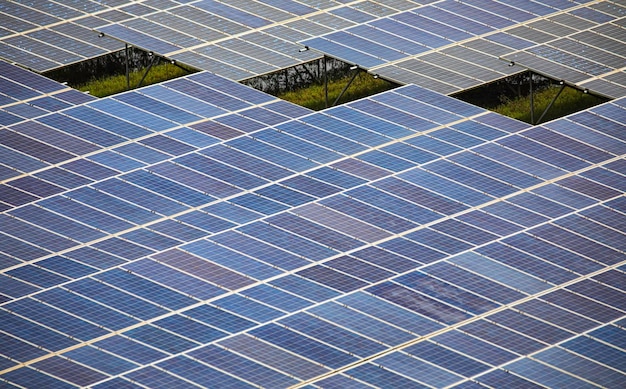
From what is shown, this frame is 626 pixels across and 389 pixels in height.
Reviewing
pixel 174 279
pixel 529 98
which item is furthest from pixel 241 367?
pixel 529 98

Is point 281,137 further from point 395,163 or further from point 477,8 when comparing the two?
point 477,8

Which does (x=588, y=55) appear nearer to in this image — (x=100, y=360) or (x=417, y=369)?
(x=417, y=369)

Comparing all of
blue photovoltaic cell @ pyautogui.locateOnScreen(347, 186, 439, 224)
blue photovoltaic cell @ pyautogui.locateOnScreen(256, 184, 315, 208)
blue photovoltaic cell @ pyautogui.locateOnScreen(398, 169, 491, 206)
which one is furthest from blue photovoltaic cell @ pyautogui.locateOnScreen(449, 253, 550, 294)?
blue photovoltaic cell @ pyautogui.locateOnScreen(256, 184, 315, 208)

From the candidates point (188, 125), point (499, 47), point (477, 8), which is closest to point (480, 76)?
point (499, 47)

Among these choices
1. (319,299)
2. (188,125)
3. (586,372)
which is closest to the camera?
(586,372)

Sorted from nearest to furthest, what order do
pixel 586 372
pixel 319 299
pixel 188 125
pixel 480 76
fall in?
pixel 586 372 < pixel 319 299 < pixel 188 125 < pixel 480 76

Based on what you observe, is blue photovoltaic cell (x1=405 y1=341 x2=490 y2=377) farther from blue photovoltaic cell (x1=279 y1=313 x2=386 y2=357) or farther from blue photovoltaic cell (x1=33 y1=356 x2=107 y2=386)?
blue photovoltaic cell (x1=33 y1=356 x2=107 y2=386)
